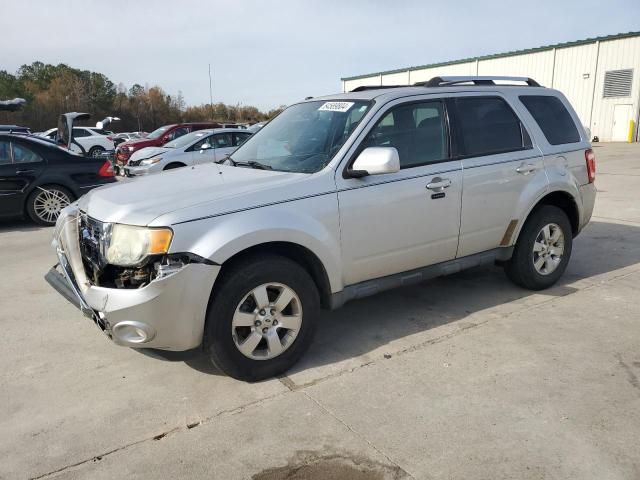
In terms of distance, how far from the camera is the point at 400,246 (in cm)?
400

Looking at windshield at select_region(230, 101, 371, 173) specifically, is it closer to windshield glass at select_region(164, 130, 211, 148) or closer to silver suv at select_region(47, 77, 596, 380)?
silver suv at select_region(47, 77, 596, 380)

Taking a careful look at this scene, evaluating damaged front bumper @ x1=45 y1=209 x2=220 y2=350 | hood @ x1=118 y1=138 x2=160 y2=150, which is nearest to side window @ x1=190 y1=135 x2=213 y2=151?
hood @ x1=118 y1=138 x2=160 y2=150

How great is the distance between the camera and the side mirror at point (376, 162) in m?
3.53

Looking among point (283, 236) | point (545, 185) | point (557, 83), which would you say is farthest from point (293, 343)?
point (557, 83)

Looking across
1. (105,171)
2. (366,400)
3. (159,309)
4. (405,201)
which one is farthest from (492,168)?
(105,171)

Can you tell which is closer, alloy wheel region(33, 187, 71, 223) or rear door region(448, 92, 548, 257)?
rear door region(448, 92, 548, 257)

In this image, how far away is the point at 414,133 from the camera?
13.6 ft

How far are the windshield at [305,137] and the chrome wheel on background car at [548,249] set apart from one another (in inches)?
86.0

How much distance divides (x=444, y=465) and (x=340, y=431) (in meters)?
0.58

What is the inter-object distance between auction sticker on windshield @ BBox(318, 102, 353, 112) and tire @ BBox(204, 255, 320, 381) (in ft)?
4.59

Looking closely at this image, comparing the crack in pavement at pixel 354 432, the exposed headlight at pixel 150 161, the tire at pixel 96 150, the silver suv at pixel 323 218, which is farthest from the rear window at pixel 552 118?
the tire at pixel 96 150

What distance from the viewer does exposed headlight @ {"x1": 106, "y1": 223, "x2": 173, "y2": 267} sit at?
3.01m

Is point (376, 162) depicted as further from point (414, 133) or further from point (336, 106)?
point (336, 106)

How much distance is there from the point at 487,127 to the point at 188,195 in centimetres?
267
